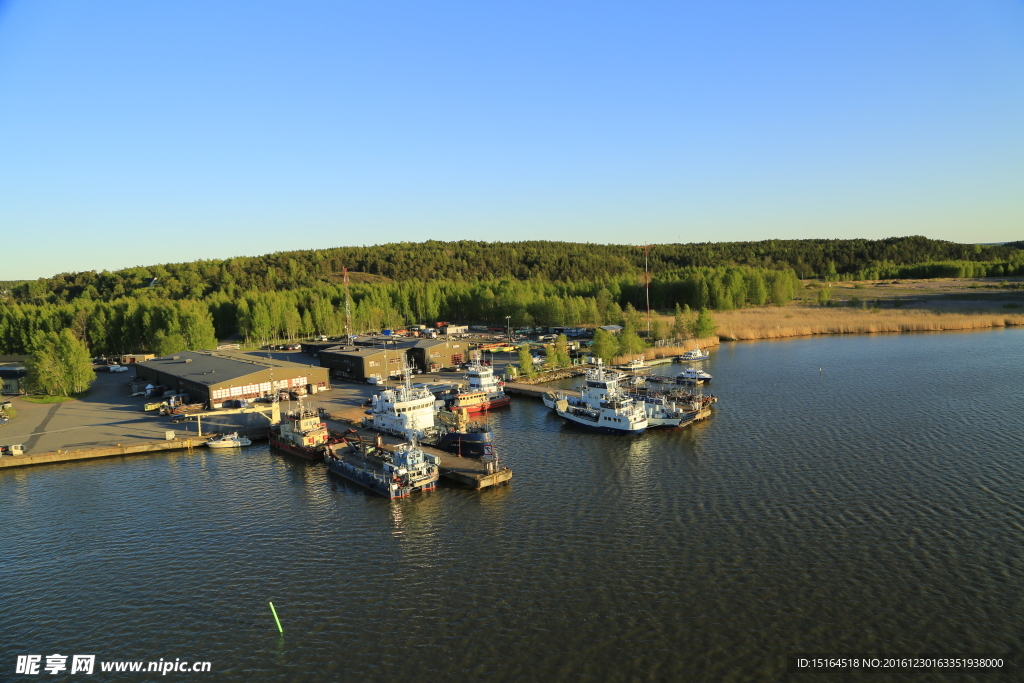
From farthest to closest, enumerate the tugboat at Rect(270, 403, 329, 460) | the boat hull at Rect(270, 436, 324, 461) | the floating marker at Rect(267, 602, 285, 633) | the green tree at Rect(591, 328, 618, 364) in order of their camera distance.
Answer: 1. the green tree at Rect(591, 328, 618, 364)
2. the tugboat at Rect(270, 403, 329, 460)
3. the boat hull at Rect(270, 436, 324, 461)
4. the floating marker at Rect(267, 602, 285, 633)

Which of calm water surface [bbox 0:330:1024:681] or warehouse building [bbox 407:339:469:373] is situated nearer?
calm water surface [bbox 0:330:1024:681]


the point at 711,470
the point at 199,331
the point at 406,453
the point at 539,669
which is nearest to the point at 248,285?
the point at 199,331

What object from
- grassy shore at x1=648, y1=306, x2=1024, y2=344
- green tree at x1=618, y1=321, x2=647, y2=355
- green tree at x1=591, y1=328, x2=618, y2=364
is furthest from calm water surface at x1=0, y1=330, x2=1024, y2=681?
grassy shore at x1=648, y1=306, x2=1024, y2=344

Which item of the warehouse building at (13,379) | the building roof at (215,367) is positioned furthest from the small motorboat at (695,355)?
the warehouse building at (13,379)

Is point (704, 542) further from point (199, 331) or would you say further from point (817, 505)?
point (199, 331)

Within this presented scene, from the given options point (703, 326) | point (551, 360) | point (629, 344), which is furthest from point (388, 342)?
point (703, 326)

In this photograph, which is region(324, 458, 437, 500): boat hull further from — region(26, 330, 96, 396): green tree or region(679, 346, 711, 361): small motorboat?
region(679, 346, 711, 361): small motorboat
